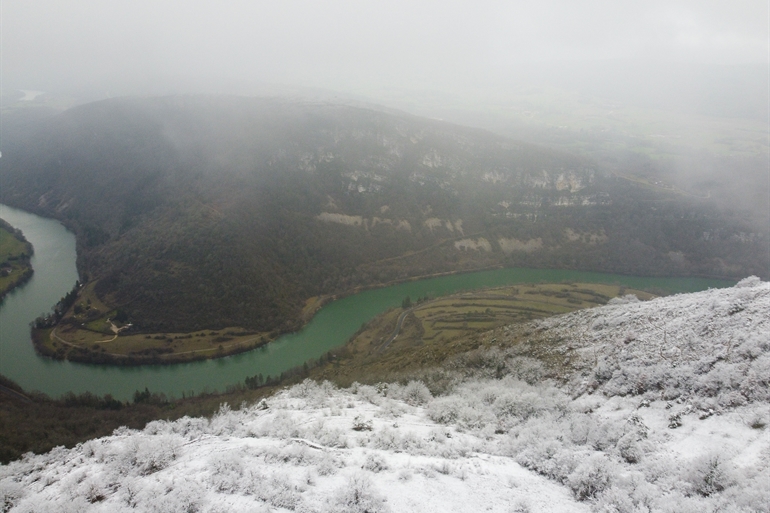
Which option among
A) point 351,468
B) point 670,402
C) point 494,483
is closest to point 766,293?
point 670,402

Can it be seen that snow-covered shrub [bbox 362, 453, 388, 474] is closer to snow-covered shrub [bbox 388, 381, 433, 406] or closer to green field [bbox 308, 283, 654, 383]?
snow-covered shrub [bbox 388, 381, 433, 406]

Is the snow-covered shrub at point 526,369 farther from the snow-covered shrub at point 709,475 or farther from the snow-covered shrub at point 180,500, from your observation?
the snow-covered shrub at point 180,500

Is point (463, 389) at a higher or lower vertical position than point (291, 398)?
higher

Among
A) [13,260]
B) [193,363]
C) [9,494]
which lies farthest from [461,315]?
[13,260]

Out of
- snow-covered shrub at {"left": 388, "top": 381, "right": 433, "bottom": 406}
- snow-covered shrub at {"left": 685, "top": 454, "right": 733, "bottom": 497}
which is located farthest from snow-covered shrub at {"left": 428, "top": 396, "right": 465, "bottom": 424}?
snow-covered shrub at {"left": 685, "top": 454, "right": 733, "bottom": 497}

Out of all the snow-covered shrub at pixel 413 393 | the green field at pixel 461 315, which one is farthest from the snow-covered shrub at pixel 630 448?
the green field at pixel 461 315

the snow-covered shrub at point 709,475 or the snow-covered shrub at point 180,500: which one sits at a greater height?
the snow-covered shrub at point 709,475

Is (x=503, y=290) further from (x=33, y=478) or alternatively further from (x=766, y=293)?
(x=33, y=478)
